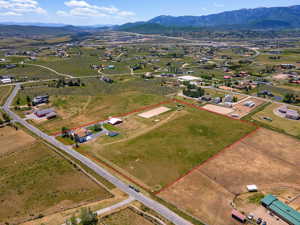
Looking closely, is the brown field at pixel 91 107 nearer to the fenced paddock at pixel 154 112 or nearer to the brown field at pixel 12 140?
the brown field at pixel 12 140

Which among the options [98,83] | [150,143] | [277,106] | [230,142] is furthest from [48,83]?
[277,106]

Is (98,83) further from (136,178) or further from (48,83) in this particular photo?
(136,178)

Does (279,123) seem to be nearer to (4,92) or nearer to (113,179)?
(113,179)

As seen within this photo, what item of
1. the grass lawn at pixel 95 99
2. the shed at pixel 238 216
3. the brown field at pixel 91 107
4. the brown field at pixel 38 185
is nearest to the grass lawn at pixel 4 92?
the grass lawn at pixel 95 99

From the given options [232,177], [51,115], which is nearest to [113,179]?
[232,177]

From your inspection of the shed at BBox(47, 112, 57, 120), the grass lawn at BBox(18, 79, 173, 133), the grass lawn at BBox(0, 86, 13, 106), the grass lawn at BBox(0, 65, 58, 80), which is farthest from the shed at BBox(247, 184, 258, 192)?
the grass lawn at BBox(0, 65, 58, 80)
